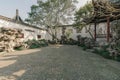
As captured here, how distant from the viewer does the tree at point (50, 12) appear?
26188 mm

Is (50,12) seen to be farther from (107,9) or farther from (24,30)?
(107,9)

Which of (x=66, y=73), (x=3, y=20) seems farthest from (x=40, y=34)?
(x=66, y=73)

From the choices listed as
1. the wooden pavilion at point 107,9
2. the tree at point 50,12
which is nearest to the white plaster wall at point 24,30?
the tree at point 50,12

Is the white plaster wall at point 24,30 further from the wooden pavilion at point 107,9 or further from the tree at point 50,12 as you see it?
the wooden pavilion at point 107,9

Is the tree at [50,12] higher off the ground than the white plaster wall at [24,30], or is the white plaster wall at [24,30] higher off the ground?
the tree at [50,12]

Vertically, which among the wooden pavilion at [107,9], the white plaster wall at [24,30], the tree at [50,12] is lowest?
the white plaster wall at [24,30]

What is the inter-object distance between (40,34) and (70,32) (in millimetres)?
5636

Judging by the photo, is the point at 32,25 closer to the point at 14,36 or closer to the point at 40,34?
the point at 40,34

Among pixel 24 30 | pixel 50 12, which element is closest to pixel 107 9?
pixel 24 30

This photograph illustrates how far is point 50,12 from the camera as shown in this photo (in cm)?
2664

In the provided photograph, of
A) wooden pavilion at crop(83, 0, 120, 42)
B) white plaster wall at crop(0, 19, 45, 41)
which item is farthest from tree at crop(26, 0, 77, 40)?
wooden pavilion at crop(83, 0, 120, 42)

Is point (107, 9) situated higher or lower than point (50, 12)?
lower

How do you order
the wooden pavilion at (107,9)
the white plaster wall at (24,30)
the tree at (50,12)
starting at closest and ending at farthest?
the wooden pavilion at (107,9), the white plaster wall at (24,30), the tree at (50,12)

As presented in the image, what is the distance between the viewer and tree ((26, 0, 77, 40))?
1031 inches
